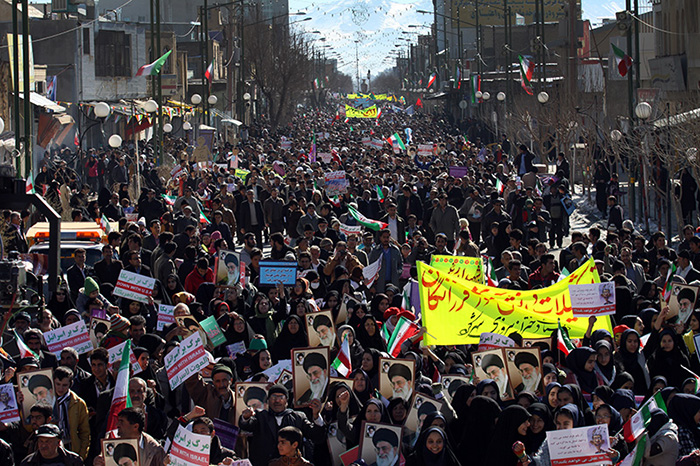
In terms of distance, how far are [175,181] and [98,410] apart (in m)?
18.2

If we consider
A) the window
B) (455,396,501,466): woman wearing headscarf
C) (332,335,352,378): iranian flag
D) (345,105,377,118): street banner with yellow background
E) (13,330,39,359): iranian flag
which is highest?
the window

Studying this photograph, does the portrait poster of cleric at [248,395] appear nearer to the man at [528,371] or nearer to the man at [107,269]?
the man at [528,371]

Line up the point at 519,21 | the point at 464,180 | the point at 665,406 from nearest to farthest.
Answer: the point at 665,406 < the point at 464,180 < the point at 519,21

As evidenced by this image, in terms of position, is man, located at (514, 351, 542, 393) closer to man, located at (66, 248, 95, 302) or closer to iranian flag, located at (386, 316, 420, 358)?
iranian flag, located at (386, 316, 420, 358)

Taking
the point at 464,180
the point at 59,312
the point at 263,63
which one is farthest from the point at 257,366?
the point at 263,63

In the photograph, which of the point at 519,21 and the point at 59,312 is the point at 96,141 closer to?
the point at 59,312

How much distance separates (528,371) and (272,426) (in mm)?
1958

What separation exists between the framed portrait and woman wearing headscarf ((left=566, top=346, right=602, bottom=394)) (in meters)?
3.71

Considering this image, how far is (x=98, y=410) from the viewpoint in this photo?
361 inches

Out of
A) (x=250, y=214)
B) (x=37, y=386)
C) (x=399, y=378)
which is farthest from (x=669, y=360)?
(x=250, y=214)

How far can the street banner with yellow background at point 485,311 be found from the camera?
11.0 m

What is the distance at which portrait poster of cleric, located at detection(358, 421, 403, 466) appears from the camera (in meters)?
8.03

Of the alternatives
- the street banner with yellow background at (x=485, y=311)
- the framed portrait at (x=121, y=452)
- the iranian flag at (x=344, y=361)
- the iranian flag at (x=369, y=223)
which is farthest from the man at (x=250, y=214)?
the framed portrait at (x=121, y=452)

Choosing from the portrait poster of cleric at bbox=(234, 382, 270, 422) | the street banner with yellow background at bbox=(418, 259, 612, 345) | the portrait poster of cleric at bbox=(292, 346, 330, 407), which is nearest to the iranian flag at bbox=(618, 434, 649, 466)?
the portrait poster of cleric at bbox=(292, 346, 330, 407)
